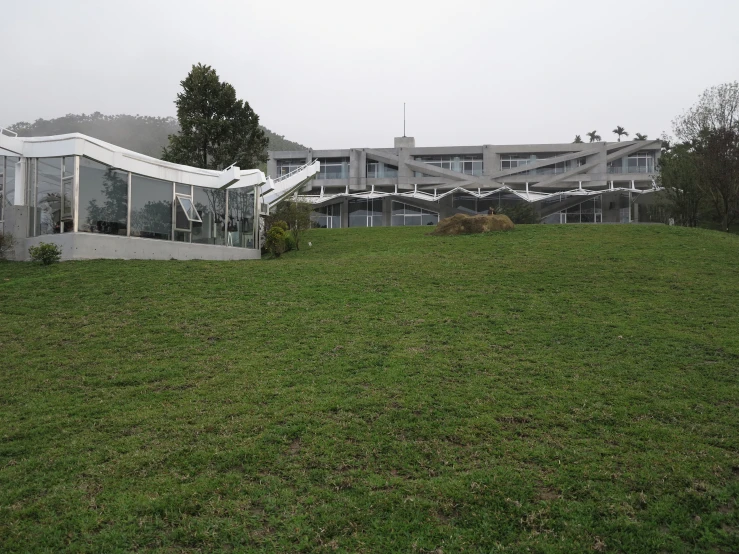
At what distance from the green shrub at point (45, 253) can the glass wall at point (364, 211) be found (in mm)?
37441

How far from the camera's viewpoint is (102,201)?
2077 cm

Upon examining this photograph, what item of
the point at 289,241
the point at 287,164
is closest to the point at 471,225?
the point at 289,241

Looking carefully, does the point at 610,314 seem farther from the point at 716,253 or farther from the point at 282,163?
the point at 282,163

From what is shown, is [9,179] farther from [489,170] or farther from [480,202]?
[489,170]

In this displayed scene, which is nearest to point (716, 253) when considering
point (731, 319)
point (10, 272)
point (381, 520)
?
point (731, 319)

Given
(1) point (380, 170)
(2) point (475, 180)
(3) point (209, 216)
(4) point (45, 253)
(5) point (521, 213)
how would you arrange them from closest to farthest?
(4) point (45, 253), (3) point (209, 216), (5) point (521, 213), (2) point (475, 180), (1) point (380, 170)

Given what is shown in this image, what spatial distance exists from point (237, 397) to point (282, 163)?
5653cm

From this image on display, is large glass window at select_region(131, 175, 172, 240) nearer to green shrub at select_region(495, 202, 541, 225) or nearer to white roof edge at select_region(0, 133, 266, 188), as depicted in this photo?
white roof edge at select_region(0, 133, 266, 188)

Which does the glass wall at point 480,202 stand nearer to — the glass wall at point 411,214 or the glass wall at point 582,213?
the glass wall at point 411,214

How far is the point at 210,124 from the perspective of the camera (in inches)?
1388

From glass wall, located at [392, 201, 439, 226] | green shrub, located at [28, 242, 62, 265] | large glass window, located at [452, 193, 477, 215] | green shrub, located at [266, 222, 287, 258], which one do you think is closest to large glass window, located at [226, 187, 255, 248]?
green shrub, located at [266, 222, 287, 258]

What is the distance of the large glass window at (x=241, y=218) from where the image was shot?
2566 centimetres

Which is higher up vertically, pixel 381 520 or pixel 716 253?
pixel 716 253

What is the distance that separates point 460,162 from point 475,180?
155 inches
